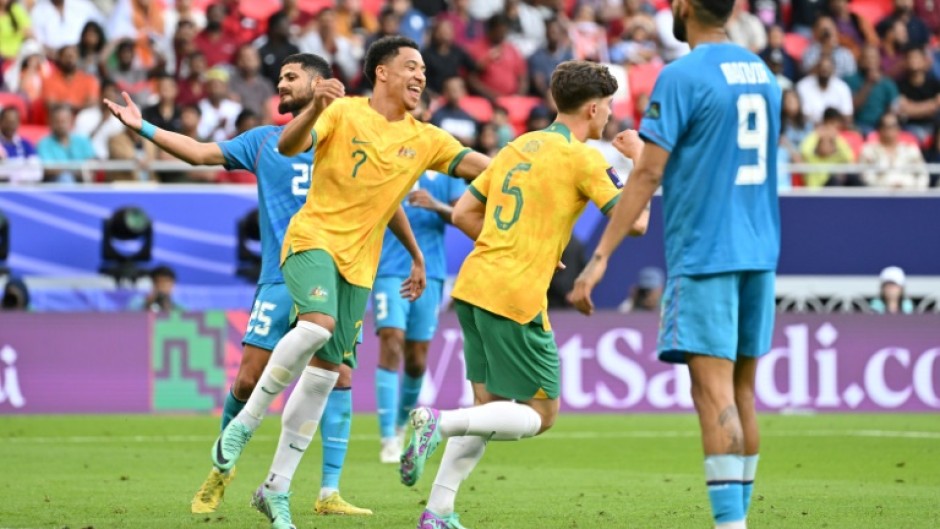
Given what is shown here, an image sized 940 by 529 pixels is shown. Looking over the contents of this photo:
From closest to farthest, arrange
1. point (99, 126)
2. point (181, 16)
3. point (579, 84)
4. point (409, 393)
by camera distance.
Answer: point (579, 84) < point (409, 393) < point (99, 126) < point (181, 16)

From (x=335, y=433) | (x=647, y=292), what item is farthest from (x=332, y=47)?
(x=335, y=433)

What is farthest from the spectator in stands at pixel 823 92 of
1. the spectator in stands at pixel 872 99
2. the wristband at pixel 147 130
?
the wristband at pixel 147 130

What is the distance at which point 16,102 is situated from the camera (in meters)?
21.1

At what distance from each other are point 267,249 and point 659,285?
10825 millimetres

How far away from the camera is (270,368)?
8406mm

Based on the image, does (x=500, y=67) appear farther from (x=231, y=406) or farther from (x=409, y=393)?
(x=231, y=406)

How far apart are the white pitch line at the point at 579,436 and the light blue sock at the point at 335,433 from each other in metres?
5.54

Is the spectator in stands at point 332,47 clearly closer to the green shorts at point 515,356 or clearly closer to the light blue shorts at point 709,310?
the green shorts at point 515,356

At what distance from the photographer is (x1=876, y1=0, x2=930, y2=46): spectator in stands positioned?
86.6 ft

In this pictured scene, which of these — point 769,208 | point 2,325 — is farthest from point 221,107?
point 769,208

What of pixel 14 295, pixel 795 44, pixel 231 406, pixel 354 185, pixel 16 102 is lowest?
pixel 14 295

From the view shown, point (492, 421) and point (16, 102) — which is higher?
point (16, 102)

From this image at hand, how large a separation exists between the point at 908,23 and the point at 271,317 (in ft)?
63.3

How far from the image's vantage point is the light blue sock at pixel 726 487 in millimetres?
6906
